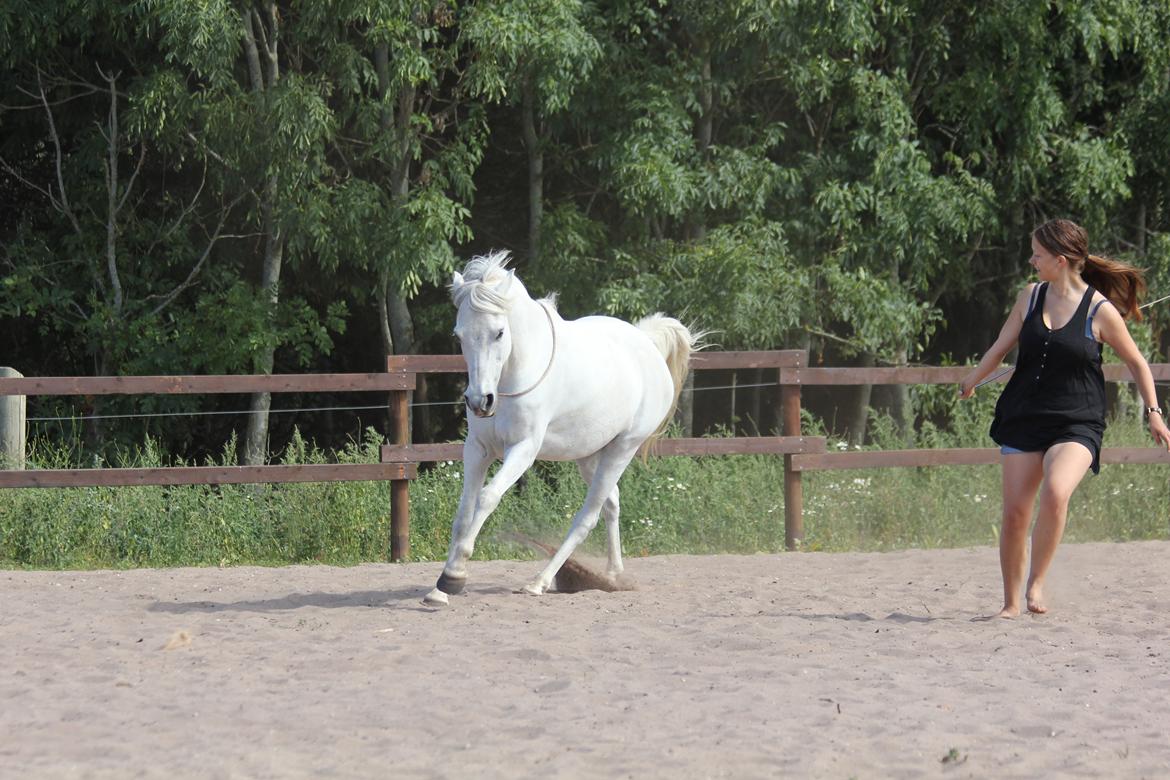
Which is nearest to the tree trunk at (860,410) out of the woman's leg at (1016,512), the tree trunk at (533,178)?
the tree trunk at (533,178)

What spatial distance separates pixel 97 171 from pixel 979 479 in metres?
10.0

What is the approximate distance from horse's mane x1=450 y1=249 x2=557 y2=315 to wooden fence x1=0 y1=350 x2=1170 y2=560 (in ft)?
8.12

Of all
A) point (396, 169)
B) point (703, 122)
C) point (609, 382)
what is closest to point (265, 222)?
point (396, 169)

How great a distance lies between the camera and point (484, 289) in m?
5.83

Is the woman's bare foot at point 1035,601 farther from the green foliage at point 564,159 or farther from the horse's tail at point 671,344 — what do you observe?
the green foliage at point 564,159

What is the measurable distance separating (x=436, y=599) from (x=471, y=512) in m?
0.44

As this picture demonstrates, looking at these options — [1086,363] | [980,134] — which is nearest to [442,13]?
[980,134]

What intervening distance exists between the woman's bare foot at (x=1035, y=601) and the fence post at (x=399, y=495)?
Result: 13.3 feet

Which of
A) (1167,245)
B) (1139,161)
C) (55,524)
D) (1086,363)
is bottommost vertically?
(55,524)

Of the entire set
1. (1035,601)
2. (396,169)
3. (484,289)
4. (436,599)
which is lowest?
(436,599)

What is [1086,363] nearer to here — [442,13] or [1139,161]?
[442,13]

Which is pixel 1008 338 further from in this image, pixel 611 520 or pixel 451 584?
pixel 451 584

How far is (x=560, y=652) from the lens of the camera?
520 cm

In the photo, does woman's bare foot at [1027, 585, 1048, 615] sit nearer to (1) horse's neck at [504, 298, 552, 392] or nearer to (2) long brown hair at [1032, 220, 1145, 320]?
(2) long brown hair at [1032, 220, 1145, 320]
